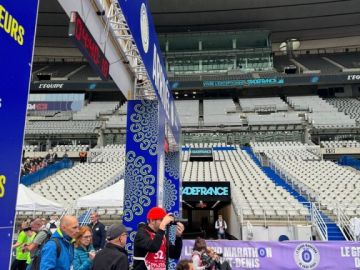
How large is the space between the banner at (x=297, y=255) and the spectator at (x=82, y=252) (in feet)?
18.8

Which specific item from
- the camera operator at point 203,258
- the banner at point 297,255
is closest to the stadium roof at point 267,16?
the banner at point 297,255

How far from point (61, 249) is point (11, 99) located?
1.49 meters

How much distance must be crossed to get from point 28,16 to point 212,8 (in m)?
39.0

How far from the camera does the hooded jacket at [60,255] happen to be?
9.19 ft

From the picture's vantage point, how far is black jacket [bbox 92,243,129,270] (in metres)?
2.83

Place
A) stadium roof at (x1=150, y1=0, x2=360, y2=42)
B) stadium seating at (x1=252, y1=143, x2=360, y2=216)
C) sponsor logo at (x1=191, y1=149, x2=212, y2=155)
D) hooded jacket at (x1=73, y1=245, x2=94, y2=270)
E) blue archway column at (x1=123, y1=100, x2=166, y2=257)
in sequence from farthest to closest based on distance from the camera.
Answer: stadium roof at (x1=150, y1=0, x2=360, y2=42) < sponsor logo at (x1=191, y1=149, x2=212, y2=155) < stadium seating at (x1=252, y1=143, x2=360, y2=216) < blue archway column at (x1=123, y1=100, x2=166, y2=257) < hooded jacket at (x1=73, y1=245, x2=94, y2=270)

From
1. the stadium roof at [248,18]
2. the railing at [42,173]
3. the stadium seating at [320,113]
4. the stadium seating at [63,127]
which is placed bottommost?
the railing at [42,173]

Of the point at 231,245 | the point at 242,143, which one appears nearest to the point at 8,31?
the point at 231,245

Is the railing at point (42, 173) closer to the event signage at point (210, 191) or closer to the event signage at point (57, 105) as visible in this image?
the event signage at point (210, 191)

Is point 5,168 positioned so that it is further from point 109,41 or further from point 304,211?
point 304,211

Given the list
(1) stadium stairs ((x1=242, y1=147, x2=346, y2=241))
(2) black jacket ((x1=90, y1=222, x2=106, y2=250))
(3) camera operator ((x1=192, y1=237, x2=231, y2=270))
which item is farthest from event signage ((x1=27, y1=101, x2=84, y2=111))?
(3) camera operator ((x1=192, y1=237, x2=231, y2=270))

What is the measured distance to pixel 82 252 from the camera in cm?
332

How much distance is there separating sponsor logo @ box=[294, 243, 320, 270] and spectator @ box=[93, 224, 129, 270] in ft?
22.5

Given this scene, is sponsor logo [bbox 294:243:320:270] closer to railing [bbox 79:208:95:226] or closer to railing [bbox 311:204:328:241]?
railing [bbox 311:204:328:241]
